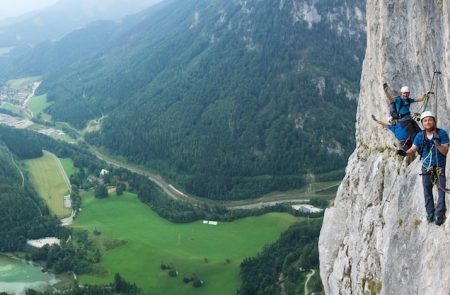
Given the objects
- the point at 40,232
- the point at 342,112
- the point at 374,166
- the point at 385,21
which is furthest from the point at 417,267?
the point at 342,112

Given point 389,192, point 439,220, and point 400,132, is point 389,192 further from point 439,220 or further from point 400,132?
point 439,220

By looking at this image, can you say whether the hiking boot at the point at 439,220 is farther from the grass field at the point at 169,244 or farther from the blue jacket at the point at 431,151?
the grass field at the point at 169,244

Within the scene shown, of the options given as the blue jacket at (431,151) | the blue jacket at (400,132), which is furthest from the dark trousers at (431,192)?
the blue jacket at (400,132)

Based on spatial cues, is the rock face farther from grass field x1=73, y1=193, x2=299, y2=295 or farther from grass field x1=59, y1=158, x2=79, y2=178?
grass field x1=59, y1=158, x2=79, y2=178

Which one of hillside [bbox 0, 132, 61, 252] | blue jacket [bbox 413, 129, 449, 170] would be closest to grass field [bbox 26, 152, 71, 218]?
hillside [bbox 0, 132, 61, 252]

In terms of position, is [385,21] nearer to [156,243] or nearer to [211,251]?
[211,251]

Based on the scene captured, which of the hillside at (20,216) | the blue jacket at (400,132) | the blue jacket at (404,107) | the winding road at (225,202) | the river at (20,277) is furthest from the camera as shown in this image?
the winding road at (225,202)
